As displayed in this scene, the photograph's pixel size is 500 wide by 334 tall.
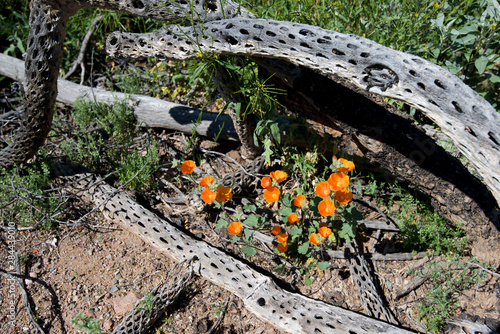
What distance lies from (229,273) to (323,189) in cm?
89

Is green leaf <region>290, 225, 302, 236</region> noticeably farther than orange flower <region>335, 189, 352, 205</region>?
Yes

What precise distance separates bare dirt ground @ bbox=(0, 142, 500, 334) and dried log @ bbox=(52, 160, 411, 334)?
9 centimetres

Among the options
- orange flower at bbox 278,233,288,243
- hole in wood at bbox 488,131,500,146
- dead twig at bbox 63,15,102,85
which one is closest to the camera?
hole in wood at bbox 488,131,500,146

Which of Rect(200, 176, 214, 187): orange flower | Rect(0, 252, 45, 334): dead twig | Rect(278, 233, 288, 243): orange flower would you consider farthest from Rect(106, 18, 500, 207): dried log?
Rect(0, 252, 45, 334): dead twig

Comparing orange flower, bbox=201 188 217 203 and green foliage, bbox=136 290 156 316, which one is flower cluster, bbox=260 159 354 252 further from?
green foliage, bbox=136 290 156 316

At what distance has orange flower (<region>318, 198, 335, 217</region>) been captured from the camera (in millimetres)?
2449

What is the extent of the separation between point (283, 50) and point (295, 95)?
0.56m

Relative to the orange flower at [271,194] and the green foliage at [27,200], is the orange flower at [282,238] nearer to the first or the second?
the orange flower at [271,194]

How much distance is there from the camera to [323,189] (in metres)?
2.48

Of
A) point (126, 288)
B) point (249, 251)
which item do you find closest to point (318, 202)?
point (249, 251)

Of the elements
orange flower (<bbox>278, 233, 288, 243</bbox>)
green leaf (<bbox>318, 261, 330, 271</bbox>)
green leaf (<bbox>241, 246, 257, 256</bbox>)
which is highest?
orange flower (<bbox>278, 233, 288, 243</bbox>)

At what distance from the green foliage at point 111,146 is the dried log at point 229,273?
19cm

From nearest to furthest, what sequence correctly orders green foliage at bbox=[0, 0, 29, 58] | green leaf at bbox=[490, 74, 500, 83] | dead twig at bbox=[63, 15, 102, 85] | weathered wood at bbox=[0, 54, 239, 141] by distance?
green leaf at bbox=[490, 74, 500, 83] < weathered wood at bbox=[0, 54, 239, 141] < dead twig at bbox=[63, 15, 102, 85] < green foliage at bbox=[0, 0, 29, 58]

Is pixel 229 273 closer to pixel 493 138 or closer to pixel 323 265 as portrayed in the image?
pixel 323 265
